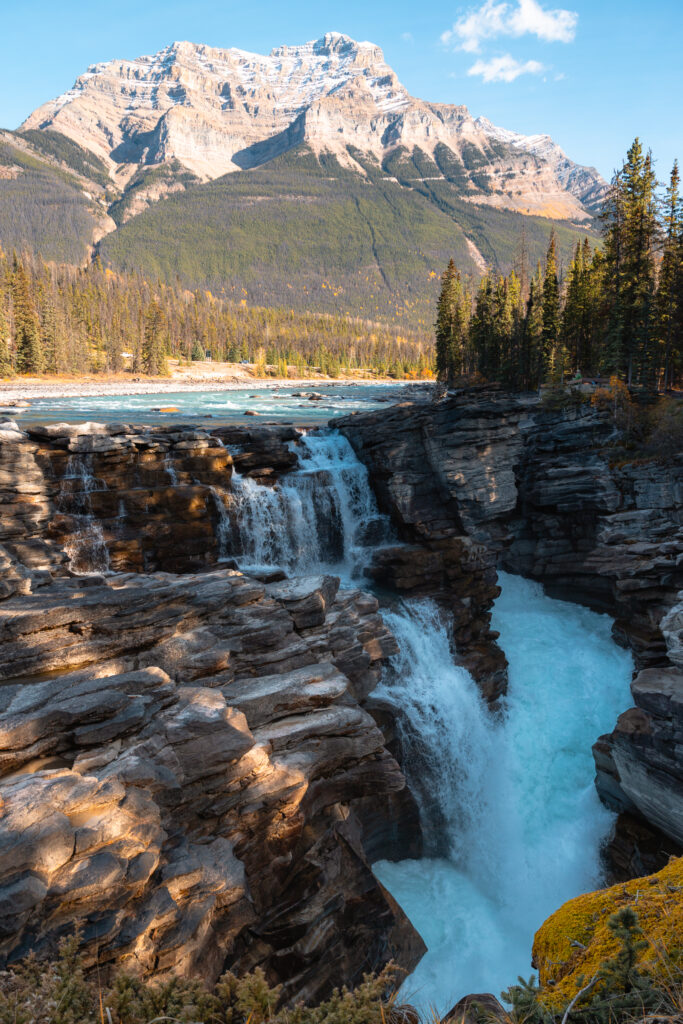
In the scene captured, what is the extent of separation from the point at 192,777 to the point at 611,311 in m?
46.7

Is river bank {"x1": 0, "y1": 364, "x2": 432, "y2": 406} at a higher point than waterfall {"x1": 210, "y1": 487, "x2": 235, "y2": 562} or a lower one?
higher

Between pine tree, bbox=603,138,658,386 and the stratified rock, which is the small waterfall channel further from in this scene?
pine tree, bbox=603,138,658,386

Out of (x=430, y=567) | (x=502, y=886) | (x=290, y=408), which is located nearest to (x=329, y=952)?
(x=502, y=886)

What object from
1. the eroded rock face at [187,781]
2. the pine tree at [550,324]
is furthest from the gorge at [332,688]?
the pine tree at [550,324]

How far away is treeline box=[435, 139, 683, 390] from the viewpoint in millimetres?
38844

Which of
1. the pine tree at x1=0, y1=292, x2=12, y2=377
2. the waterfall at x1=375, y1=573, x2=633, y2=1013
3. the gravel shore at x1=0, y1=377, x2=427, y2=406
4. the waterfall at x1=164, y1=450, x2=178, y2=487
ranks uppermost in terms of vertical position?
the pine tree at x1=0, y1=292, x2=12, y2=377

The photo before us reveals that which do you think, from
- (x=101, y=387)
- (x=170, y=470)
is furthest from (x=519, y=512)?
(x=101, y=387)

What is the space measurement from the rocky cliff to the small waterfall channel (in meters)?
1.38

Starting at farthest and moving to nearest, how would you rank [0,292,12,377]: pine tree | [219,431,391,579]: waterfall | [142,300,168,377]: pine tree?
[142,300,168,377]: pine tree
[0,292,12,377]: pine tree
[219,431,391,579]: waterfall

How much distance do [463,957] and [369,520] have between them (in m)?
18.2

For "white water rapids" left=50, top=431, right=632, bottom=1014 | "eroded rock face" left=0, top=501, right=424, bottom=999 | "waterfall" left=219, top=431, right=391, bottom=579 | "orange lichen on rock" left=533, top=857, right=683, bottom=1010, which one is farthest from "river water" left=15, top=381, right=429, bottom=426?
"orange lichen on rock" left=533, top=857, right=683, bottom=1010

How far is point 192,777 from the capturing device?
1091 cm

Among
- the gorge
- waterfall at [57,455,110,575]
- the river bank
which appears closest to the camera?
the gorge

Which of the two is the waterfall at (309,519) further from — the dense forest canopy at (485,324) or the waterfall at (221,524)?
the dense forest canopy at (485,324)
